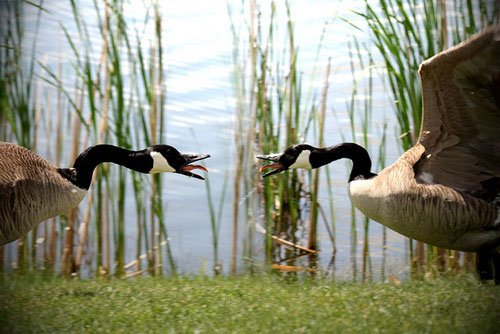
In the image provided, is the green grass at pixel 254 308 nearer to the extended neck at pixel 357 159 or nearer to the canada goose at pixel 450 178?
the canada goose at pixel 450 178

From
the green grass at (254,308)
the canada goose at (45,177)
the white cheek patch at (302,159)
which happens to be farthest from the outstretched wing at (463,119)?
the canada goose at (45,177)

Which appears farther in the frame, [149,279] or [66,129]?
[66,129]

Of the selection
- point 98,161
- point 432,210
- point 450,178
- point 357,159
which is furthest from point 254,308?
point 98,161

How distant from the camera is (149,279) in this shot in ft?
15.6

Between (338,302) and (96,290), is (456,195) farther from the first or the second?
(96,290)

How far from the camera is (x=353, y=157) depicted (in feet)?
14.3

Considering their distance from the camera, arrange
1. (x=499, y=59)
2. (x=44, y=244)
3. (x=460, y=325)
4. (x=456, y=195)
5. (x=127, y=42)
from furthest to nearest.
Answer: (x=44, y=244) < (x=127, y=42) < (x=456, y=195) < (x=499, y=59) < (x=460, y=325)

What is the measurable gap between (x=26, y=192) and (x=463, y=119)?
2575 mm

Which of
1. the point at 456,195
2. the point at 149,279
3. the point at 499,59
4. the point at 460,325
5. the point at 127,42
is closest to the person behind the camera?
the point at 460,325

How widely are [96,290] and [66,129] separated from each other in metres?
2.01

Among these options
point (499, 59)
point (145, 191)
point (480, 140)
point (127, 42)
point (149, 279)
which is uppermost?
point (127, 42)

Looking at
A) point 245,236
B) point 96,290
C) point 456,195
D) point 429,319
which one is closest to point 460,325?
point 429,319

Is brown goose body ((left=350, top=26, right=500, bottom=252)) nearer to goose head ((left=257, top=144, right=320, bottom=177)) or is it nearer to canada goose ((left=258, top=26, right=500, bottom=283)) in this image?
canada goose ((left=258, top=26, right=500, bottom=283))

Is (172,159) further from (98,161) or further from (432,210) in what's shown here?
(432,210)
